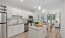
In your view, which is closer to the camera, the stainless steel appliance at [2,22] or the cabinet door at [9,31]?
the stainless steel appliance at [2,22]

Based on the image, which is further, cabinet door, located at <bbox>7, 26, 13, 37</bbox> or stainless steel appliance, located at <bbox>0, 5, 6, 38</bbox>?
cabinet door, located at <bbox>7, 26, 13, 37</bbox>

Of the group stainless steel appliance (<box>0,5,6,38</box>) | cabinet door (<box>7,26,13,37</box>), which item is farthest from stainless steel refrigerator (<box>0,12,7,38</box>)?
cabinet door (<box>7,26,13,37</box>)

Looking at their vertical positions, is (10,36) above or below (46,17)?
below

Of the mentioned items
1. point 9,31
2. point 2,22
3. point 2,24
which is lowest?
point 9,31

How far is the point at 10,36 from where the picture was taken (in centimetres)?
587

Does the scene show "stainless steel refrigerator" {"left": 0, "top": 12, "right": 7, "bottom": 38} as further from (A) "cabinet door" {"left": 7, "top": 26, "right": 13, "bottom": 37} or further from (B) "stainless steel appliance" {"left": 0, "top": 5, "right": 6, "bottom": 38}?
(A) "cabinet door" {"left": 7, "top": 26, "right": 13, "bottom": 37}

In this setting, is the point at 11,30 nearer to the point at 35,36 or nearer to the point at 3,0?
the point at 3,0

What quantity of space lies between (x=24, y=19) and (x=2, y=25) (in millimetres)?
4388

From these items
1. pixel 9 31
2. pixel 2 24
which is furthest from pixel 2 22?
pixel 9 31

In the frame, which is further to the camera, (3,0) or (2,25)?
(3,0)

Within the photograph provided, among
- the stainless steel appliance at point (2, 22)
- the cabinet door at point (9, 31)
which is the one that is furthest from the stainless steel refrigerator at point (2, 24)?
the cabinet door at point (9, 31)

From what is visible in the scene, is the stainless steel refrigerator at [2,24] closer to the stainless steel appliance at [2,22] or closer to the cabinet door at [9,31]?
the stainless steel appliance at [2,22]

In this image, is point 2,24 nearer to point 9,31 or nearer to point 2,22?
point 2,22

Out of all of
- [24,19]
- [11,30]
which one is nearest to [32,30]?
[11,30]
